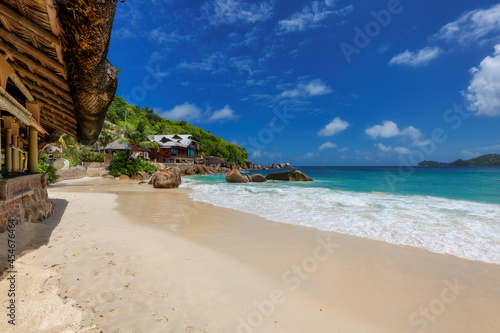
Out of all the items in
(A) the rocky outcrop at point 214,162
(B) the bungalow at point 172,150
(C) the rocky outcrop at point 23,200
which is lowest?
(C) the rocky outcrop at point 23,200

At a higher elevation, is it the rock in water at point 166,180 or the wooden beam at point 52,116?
the wooden beam at point 52,116

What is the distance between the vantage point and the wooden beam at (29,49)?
286 cm

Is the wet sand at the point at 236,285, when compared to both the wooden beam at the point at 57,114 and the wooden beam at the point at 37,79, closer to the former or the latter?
the wooden beam at the point at 37,79

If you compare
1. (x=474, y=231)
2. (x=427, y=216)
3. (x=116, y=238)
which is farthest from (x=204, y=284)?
(x=427, y=216)

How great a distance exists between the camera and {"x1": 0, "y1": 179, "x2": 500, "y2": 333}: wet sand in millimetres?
2498

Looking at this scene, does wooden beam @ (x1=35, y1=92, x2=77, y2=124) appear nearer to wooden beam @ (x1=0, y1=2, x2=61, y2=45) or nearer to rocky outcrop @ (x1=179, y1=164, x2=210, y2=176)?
wooden beam @ (x1=0, y1=2, x2=61, y2=45)

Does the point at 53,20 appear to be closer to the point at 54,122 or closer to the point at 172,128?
the point at 54,122

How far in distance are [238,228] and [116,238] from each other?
3351mm

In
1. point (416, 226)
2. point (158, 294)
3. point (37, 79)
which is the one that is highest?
point (37, 79)

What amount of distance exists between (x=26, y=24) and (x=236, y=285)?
170 inches

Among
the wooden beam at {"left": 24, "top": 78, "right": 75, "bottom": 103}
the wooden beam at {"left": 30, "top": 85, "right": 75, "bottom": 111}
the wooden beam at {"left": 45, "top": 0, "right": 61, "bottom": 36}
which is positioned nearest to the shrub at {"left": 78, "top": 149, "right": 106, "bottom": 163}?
the wooden beam at {"left": 30, "top": 85, "right": 75, "bottom": 111}

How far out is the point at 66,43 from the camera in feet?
8.64

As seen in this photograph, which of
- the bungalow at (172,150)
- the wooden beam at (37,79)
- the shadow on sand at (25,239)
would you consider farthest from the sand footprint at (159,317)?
the bungalow at (172,150)

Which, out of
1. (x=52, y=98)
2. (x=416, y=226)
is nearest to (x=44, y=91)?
(x=52, y=98)
